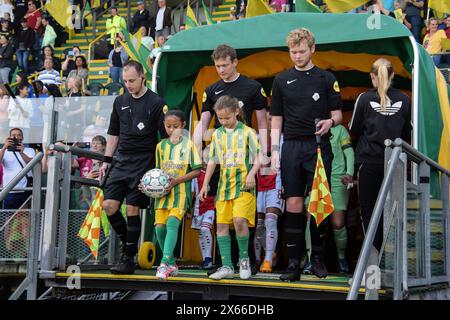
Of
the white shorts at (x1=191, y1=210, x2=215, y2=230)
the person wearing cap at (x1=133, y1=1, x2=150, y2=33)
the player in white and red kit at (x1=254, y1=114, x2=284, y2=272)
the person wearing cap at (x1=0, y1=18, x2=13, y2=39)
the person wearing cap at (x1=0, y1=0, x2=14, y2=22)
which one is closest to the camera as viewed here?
the player in white and red kit at (x1=254, y1=114, x2=284, y2=272)

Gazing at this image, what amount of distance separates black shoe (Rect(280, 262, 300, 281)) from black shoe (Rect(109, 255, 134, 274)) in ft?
5.44

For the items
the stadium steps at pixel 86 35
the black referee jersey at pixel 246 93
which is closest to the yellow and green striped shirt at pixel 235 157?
the black referee jersey at pixel 246 93

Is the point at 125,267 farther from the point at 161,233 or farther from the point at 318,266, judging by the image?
the point at 318,266

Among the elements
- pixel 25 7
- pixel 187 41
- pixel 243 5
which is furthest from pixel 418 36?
pixel 25 7

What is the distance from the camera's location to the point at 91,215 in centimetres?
895

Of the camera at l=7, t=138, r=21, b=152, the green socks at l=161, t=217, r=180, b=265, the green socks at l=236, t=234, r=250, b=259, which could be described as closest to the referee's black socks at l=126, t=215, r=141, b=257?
the green socks at l=161, t=217, r=180, b=265

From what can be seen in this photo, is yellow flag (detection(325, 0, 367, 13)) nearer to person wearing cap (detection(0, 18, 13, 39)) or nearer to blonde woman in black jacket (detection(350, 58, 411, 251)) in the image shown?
blonde woman in black jacket (detection(350, 58, 411, 251))

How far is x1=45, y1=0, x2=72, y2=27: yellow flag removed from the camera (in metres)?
21.6

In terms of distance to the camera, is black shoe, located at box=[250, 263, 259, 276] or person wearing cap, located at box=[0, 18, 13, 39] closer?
black shoe, located at box=[250, 263, 259, 276]

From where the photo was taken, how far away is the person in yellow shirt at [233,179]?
773cm

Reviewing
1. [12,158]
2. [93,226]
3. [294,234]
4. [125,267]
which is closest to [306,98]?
[294,234]

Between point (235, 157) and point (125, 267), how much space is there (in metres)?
1.57

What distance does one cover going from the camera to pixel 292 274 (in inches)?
292

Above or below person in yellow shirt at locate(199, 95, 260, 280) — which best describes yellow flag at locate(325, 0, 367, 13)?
above
